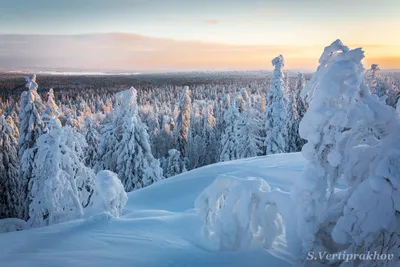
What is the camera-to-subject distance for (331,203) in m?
5.59

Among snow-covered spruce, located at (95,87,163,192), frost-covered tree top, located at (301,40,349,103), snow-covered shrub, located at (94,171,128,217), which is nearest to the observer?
frost-covered tree top, located at (301,40,349,103)

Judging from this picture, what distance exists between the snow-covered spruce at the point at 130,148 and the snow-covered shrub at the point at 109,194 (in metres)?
12.7

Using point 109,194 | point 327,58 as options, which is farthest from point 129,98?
point 327,58

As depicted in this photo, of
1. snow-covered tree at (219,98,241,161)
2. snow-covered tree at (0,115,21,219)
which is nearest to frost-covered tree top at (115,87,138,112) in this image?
snow-covered tree at (0,115,21,219)

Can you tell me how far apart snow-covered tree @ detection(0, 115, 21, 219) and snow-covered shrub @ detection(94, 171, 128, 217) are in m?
17.3

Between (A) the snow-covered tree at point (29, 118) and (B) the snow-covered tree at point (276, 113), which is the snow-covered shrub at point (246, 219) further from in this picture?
(B) the snow-covered tree at point (276, 113)

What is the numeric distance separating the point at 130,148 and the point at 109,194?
1340cm

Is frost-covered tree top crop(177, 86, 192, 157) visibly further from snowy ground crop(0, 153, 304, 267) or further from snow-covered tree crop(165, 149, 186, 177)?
snowy ground crop(0, 153, 304, 267)

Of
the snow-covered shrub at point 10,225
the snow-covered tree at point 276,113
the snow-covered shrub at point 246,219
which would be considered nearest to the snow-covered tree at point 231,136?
the snow-covered tree at point 276,113

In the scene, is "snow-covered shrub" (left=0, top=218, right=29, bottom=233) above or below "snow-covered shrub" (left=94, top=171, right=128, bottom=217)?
below

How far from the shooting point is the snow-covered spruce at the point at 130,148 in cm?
2270

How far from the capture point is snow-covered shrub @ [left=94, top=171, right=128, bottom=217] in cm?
988

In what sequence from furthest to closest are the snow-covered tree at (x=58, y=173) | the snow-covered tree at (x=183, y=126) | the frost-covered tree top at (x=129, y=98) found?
the snow-covered tree at (x=183, y=126) → the frost-covered tree top at (x=129, y=98) → the snow-covered tree at (x=58, y=173)

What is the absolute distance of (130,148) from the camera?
23.1 m
